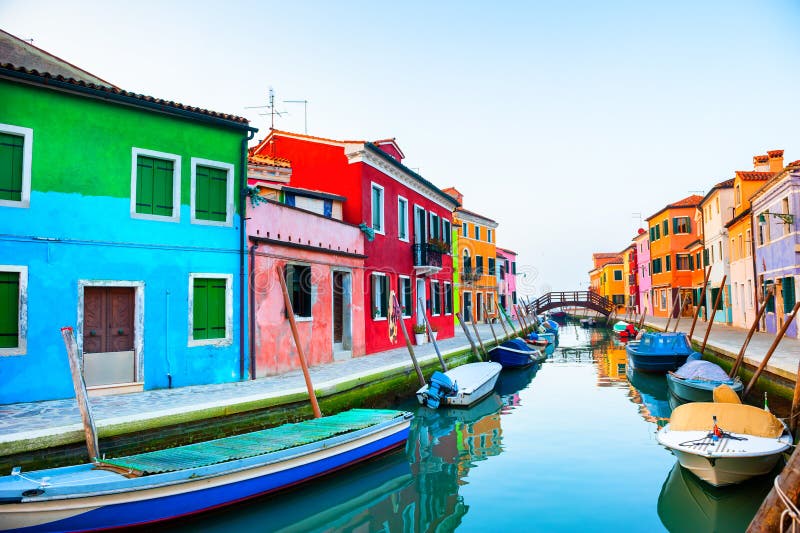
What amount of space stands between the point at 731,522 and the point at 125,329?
1109 cm

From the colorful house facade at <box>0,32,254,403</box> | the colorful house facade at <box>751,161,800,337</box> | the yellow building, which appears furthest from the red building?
the yellow building

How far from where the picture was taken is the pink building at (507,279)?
51781 millimetres

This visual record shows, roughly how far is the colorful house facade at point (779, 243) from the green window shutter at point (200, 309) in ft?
63.2

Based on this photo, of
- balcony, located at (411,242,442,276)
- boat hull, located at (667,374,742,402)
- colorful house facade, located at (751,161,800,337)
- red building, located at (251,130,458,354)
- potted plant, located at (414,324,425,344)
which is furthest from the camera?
balcony, located at (411,242,442,276)

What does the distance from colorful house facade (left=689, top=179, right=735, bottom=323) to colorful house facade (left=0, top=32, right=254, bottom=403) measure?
2701 centimetres

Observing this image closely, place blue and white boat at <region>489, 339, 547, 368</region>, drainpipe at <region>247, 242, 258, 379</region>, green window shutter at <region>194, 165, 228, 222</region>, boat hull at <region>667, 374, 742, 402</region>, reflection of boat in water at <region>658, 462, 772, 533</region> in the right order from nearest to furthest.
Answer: reflection of boat in water at <region>658, 462, 772, 533</region>, green window shutter at <region>194, 165, 228, 222</region>, drainpipe at <region>247, 242, 258, 379</region>, boat hull at <region>667, 374, 742, 402</region>, blue and white boat at <region>489, 339, 547, 368</region>

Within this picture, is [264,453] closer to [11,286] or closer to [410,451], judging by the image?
[410,451]

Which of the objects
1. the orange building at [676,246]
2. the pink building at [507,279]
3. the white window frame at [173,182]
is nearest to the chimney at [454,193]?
the pink building at [507,279]

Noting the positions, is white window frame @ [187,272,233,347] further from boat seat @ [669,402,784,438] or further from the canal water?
boat seat @ [669,402,784,438]

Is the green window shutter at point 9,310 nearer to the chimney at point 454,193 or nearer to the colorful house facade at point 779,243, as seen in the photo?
the colorful house facade at point 779,243

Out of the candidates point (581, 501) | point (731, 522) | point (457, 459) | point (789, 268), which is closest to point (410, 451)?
point (457, 459)

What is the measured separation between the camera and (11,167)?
9.70 meters

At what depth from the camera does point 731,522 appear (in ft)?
22.3

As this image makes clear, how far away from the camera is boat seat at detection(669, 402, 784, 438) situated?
26.1ft
